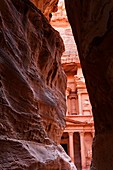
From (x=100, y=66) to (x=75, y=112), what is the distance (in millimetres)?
20375

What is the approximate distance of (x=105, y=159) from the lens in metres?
2.29

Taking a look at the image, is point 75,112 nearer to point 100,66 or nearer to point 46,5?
point 46,5

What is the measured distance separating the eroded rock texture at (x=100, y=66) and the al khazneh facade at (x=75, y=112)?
53.1 ft

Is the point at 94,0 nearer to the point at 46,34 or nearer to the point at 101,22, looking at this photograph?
the point at 101,22

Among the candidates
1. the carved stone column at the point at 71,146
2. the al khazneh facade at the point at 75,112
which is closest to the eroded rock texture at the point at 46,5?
the al khazneh facade at the point at 75,112

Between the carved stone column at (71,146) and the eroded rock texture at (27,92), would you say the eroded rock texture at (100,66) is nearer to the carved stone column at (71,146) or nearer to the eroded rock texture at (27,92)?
the eroded rock texture at (27,92)

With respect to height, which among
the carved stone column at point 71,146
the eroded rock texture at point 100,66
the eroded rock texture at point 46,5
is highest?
the eroded rock texture at point 46,5

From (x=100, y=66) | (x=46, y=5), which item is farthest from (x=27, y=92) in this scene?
(x=46, y=5)

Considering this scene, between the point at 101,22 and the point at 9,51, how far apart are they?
268 cm

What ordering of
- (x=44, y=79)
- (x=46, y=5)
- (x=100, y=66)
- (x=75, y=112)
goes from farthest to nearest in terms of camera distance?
(x=75, y=112)
(x=46, y=5)
(x=44, y=79)
(x=100, y=66)

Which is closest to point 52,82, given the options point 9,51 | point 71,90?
point 9,51

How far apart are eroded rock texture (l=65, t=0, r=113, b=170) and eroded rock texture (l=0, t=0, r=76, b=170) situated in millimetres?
1574

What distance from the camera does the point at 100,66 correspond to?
2.40 metres

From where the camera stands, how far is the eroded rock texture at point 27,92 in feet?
12.9
